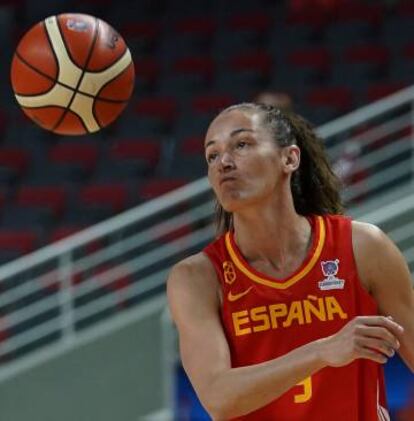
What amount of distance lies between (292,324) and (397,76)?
6.82 meters

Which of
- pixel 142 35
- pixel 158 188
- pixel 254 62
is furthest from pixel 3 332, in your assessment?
pixel 142 35

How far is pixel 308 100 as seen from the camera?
30.5 ft

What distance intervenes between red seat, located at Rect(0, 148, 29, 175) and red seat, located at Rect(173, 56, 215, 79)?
1.65m

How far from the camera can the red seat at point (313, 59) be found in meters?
9.90

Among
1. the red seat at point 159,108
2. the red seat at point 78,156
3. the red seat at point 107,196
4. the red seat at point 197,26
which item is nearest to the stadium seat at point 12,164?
the red seat at point 78,156

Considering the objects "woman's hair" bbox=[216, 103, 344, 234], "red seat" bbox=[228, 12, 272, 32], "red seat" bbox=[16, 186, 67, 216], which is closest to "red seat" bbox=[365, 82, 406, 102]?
"red seat" bbox=[228, 12, 272, 32]

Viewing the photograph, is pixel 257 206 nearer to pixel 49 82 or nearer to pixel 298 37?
pixel 49 82

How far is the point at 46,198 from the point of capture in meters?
8.88

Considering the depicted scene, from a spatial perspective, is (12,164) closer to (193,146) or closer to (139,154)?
(139,154)

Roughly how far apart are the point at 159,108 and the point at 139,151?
69 cm

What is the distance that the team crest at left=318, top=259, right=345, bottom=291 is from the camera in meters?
2.96

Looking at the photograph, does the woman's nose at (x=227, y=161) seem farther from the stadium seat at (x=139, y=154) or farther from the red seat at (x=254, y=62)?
the red seat at (x=254, y=62)

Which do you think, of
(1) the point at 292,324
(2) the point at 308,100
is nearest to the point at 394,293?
(1) the point at 292,324

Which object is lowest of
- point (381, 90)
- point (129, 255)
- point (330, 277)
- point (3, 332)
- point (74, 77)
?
point (330, 277)
